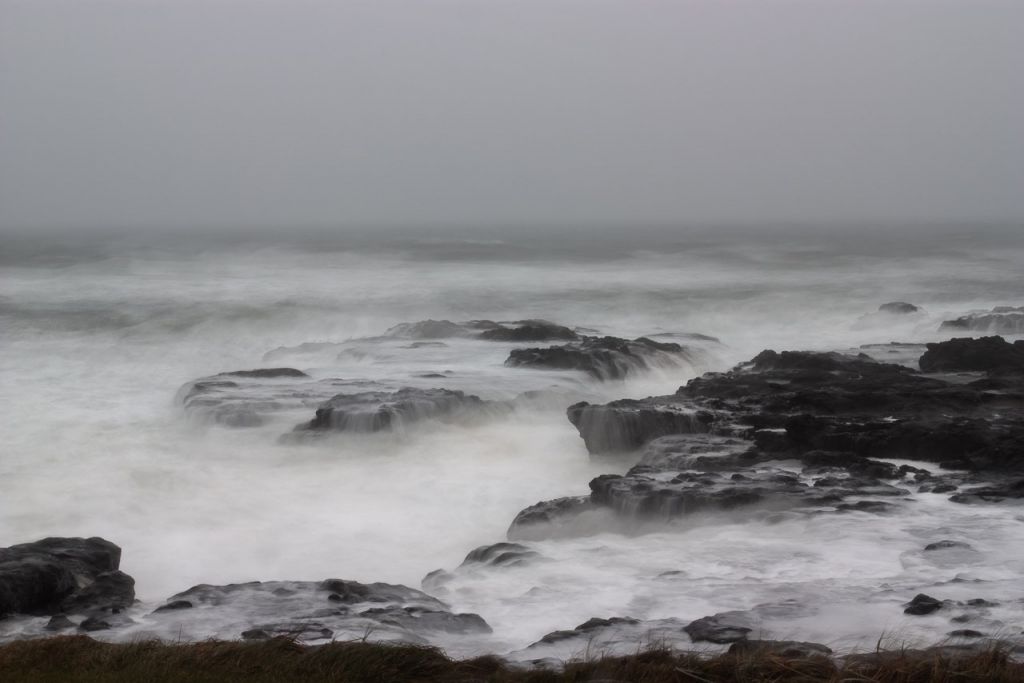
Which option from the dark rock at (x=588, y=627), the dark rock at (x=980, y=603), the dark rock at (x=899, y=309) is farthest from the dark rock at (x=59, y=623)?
the dark rock at (x=899, y=309)

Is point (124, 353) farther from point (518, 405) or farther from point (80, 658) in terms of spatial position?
point (80, 658)

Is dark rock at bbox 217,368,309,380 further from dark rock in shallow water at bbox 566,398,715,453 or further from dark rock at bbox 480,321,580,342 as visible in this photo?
dark rock in shallow water at bbox 566,398,715,453

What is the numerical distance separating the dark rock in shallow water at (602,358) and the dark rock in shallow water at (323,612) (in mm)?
14703

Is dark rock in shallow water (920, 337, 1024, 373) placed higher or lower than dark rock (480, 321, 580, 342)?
higher

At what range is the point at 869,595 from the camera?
10227mm

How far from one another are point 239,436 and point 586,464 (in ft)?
22.5

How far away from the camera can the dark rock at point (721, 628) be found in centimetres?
899

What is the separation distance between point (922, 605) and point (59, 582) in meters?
8.72

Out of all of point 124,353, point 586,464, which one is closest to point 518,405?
point 586,464

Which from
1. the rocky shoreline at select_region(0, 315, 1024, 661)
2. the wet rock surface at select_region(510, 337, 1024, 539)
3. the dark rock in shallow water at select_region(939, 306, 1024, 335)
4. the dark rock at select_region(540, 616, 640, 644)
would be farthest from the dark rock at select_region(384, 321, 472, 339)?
the dark rock at select_region(540, 616, 640, 644)

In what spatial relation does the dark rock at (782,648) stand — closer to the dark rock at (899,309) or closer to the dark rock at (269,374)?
the dark rock at (269,374)

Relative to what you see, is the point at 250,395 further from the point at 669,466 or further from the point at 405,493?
the point at 669,466

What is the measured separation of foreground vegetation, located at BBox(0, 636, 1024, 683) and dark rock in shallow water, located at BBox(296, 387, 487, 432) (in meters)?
11.2

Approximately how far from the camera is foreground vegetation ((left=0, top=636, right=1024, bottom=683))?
23.4 ft
